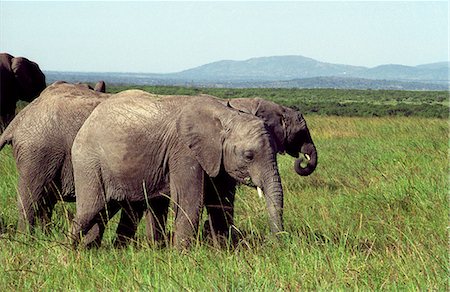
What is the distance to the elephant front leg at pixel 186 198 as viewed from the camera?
4.72 metres

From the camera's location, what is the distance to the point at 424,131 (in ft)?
44.7

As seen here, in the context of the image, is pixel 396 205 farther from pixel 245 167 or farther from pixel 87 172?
pixel 87 172

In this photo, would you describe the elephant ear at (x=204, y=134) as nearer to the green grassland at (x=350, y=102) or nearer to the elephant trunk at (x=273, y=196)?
the elephant trunk at (x=273, y=196)

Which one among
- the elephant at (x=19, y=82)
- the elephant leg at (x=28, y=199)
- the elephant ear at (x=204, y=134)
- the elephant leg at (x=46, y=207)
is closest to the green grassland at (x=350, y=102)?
the elephant at (x=19, y=82)

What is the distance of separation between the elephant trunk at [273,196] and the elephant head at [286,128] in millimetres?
2353

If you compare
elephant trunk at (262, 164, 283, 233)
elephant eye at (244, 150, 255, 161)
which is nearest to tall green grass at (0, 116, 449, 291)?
elephant trunk at (262, 164, 283, 233)

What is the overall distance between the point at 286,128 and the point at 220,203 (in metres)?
2.62

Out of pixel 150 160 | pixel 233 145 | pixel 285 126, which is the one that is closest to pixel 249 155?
pixel 233 145

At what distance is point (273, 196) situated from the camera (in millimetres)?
4648

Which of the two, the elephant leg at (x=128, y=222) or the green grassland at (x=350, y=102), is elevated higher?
the elephant leg at (x=128, y=222)

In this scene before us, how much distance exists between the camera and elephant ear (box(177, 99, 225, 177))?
15.9ft

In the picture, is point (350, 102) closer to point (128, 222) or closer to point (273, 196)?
point (128, 222)

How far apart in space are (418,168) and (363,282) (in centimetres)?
460

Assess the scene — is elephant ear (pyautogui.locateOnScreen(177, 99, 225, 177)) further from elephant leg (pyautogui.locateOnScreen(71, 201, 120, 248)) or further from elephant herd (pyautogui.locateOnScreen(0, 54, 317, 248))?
elephant leg (pyautogui.locateOnScreen(71, 201, 120, 248))
